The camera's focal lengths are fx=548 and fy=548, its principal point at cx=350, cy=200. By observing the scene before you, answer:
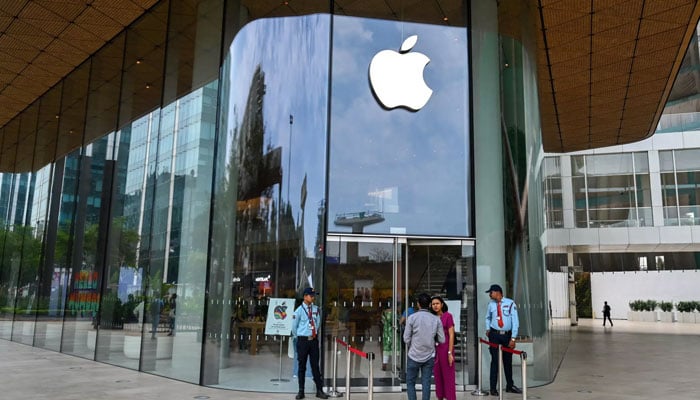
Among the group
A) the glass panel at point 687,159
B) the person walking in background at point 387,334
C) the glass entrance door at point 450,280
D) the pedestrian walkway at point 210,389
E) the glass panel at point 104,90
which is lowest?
the pedestrian walkway at point 210,389

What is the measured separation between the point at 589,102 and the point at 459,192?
274 inches

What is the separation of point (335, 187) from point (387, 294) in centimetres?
195

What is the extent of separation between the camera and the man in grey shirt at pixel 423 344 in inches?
251

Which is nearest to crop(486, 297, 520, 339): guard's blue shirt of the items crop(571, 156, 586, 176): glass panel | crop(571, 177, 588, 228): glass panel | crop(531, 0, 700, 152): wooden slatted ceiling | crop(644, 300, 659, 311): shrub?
crop(531, 0, 700, 152): wooden slatted ceiling

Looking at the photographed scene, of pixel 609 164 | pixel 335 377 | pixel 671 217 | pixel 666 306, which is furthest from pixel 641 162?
pixel 335 377

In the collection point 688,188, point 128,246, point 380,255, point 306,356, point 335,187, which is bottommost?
point 306,356

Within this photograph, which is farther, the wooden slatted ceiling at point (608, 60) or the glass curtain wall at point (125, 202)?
the glass curtain wall at point (125, 202)

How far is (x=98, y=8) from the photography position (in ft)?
35.8

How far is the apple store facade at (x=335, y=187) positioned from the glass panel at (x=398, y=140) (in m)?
0.02

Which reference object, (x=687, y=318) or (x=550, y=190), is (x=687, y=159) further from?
(x=550, y=190)

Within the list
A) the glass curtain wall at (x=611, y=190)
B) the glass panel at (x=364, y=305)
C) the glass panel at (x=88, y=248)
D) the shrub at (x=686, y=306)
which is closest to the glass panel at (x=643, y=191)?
the glass curtain wall at (x=611, y=190)

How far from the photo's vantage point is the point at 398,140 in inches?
371

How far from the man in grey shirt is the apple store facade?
89.8 inches

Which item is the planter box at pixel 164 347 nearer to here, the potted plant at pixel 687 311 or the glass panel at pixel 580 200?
the glass panel at pixel 580 200
